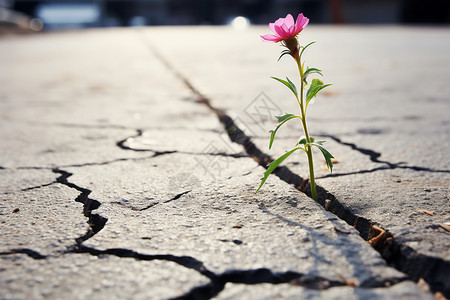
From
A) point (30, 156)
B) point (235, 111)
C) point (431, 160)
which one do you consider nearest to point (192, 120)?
point (235, 111)

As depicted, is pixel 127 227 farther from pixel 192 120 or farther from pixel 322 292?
pixel 192 120

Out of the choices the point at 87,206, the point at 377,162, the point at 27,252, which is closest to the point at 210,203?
the point at 87,206

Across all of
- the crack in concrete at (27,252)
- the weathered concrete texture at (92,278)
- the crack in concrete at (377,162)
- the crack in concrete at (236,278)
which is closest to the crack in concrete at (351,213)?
the crack in concrete at (377,162)

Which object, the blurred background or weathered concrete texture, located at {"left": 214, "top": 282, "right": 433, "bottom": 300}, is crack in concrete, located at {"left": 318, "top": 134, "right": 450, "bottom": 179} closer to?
weathered concrete texture, located at {"left": 214, "top": 282, "right": 433, "bottom": 300}

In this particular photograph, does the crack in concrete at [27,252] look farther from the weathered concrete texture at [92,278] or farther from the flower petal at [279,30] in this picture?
the flower petal at [279,30]

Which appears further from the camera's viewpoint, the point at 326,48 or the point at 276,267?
the point at 326,48

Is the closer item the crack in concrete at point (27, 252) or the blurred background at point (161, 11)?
the crack in concrete at point (27, 252)

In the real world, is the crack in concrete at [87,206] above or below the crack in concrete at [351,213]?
below

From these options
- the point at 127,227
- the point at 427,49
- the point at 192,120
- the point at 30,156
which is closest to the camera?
the point at 127,227
